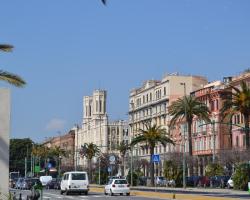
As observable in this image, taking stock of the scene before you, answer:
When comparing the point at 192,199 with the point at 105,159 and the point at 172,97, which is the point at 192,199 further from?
the point at 105,159

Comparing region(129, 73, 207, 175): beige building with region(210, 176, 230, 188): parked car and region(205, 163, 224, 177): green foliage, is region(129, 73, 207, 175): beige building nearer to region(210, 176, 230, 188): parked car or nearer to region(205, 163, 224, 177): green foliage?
region(205, 163, 224, 177): green foliage

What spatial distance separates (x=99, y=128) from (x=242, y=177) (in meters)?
106

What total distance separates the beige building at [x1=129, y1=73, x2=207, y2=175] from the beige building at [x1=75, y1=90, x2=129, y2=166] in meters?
11.6

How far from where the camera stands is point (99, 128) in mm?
168125

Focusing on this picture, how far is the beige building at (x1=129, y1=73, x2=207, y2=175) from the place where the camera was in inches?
4936

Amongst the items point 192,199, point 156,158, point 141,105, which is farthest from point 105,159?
point 192,199

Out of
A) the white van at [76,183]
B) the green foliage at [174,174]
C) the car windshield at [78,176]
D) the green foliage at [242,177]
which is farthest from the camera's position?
the green foliage at [174,174]

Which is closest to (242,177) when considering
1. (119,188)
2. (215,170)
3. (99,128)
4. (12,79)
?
(119,188)

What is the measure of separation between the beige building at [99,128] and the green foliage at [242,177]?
85.2 m

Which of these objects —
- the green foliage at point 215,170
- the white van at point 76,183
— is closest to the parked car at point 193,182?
the green foliage at point 215,170

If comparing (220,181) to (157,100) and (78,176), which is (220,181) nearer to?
(78,176)

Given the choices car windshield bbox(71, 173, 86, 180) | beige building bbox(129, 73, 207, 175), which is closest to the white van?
car windshield bbox(71, 173, 86, 180)

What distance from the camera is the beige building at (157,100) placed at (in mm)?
125375

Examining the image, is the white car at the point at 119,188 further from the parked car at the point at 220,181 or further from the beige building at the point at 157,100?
the beige building at the point at 157,100
